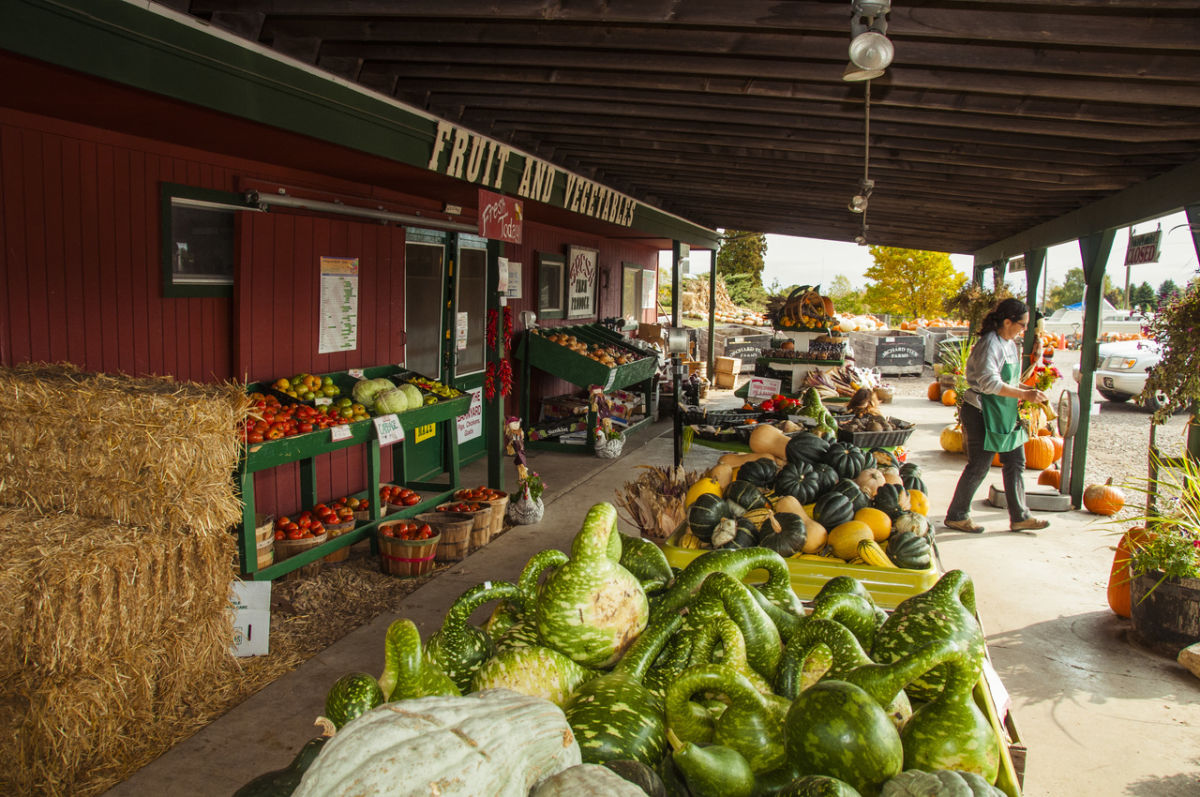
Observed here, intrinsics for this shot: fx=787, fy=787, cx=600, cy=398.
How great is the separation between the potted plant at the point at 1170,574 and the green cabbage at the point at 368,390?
16.7 feet

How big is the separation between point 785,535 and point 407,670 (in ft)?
7.27

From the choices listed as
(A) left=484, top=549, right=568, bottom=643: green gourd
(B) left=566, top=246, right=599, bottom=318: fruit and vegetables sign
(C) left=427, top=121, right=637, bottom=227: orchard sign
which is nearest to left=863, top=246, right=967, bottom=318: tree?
(B) left=566, top=246, right=599, bottom=318: fruit and vegetables sign

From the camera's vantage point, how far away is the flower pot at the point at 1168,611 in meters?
4.55

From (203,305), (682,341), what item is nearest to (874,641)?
(203,305)

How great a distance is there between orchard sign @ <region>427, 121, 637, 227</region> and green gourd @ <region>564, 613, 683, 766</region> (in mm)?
4340

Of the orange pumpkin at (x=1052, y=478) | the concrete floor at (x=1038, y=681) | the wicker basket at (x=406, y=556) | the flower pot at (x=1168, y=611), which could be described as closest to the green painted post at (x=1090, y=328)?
the orange pumpkin at (x=1052, y=478)

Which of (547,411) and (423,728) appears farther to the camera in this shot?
(547,411)

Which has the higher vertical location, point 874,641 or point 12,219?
point 12,219

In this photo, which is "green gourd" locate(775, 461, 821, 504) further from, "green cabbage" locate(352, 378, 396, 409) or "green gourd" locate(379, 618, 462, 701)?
"green cabbage" locate(352, 378, 396, 409)

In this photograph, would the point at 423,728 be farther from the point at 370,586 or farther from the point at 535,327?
the point at 535,327

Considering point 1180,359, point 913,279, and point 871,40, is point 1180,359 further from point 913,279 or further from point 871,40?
point 913,279

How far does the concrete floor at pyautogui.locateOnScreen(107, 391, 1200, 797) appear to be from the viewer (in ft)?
11.1

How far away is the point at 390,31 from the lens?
3.95 m

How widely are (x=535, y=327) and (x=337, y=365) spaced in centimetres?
411
